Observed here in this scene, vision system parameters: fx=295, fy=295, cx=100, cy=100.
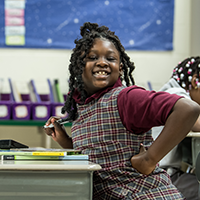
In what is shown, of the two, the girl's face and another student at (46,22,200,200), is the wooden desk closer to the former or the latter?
another student at (46,22,200,200)

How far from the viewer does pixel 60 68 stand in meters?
3.39

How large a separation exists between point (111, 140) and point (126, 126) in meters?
0.07

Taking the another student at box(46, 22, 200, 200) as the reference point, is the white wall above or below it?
above

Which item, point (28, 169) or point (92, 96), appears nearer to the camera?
point (28, 169)

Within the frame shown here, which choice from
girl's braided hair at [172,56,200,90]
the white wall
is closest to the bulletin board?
the white wall

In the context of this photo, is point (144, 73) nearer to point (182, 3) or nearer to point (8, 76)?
point (182, 3)

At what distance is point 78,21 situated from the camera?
3.40 meters

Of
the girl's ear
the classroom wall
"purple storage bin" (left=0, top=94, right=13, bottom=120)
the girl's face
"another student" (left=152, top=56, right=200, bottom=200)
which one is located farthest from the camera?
the classroom wall

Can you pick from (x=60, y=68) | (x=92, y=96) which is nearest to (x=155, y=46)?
(x=60, y=68)

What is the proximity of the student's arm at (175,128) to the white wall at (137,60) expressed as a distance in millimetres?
2496

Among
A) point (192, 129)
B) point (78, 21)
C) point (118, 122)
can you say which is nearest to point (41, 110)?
point (78, 21)

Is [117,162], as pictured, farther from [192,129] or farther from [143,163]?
[192,129]

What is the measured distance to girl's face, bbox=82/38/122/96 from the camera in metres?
1.03

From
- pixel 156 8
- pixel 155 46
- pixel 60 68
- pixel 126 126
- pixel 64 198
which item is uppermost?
pixel 156 8
